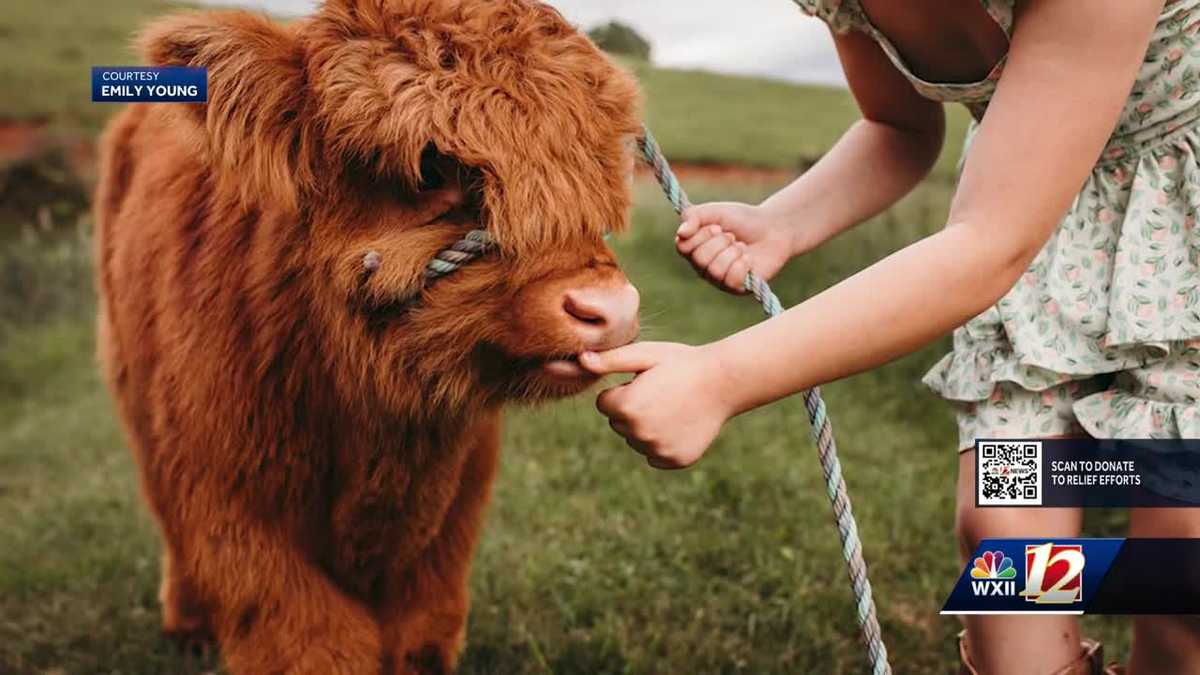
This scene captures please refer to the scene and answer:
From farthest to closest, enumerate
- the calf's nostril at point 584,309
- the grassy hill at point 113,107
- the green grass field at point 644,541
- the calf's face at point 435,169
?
1. the grassy hill at point 113,107
2. the green grass field at point 644,541
3. the calf's face at point 435,169
4. the calf's nostril at point 584,309

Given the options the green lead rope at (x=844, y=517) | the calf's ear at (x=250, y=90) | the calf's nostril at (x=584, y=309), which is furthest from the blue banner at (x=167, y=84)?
the green lead rope at (x=844, y=517)

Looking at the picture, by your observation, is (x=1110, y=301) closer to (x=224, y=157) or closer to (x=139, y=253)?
(x=224, y=157)

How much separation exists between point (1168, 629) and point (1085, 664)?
0.54 feet

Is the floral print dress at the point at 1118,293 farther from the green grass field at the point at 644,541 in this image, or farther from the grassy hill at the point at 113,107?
the grassy hill at the point at 113,107

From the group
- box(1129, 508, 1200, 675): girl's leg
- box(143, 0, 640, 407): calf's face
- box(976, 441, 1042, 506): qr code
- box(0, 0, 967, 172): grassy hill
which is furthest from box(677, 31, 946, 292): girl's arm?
box(0, 0, 967, 172): grassy hill

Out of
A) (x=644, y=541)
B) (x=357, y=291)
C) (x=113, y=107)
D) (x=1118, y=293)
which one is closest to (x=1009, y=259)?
(x=1118, y=293)

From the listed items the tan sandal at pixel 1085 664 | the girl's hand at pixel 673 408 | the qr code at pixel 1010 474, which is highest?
the girl's hand at pixel 673 408

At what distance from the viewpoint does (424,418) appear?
2062 millimetres

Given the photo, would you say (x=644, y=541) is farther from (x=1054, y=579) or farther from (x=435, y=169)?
(x=435, y=169)

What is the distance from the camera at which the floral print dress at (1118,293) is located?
6.04 feet

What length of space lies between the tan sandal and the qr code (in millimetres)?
290

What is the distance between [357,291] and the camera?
1923 millimetres

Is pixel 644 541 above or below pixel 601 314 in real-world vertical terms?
below

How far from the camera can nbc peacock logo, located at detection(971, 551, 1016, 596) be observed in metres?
1.96
